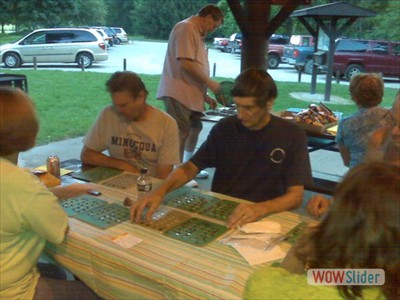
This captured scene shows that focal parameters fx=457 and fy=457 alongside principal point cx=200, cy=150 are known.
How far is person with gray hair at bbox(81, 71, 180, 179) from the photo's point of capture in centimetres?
260

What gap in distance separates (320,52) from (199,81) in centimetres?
771

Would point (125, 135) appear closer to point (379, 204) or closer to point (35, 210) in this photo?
point (35, 210)

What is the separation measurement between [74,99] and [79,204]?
7873 millimetres

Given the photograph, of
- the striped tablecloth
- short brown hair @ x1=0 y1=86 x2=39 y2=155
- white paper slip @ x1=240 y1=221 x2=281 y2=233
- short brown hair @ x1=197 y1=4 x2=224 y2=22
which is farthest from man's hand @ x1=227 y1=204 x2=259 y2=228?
short brown hair @ x1=197 y1=4 x2=224 y2=22

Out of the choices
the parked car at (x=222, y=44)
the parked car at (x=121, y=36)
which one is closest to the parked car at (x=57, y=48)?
the parked car at (x=121, y=36)

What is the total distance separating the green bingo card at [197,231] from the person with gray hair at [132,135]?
34.0 inches

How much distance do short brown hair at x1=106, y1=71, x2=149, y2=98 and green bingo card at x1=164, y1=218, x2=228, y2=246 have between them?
98 centimetres

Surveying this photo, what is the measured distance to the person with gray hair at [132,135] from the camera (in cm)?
260

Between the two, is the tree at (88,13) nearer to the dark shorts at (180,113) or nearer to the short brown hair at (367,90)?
the dark shorts at (180,113)

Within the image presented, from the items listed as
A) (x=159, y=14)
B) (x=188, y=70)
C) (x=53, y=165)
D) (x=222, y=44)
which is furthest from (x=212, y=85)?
Result: (x=222, y=44)

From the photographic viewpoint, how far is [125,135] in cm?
274

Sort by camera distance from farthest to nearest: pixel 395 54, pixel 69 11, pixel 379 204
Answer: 1. pixel 395 54
2. pixel 69 11
3. pixel 379 204

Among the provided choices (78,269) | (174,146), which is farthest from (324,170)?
(78,269)

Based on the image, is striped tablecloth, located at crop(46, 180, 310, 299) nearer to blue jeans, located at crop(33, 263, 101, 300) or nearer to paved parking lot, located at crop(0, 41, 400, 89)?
blue jeans, located at crop(33, 263, 101, 300)
